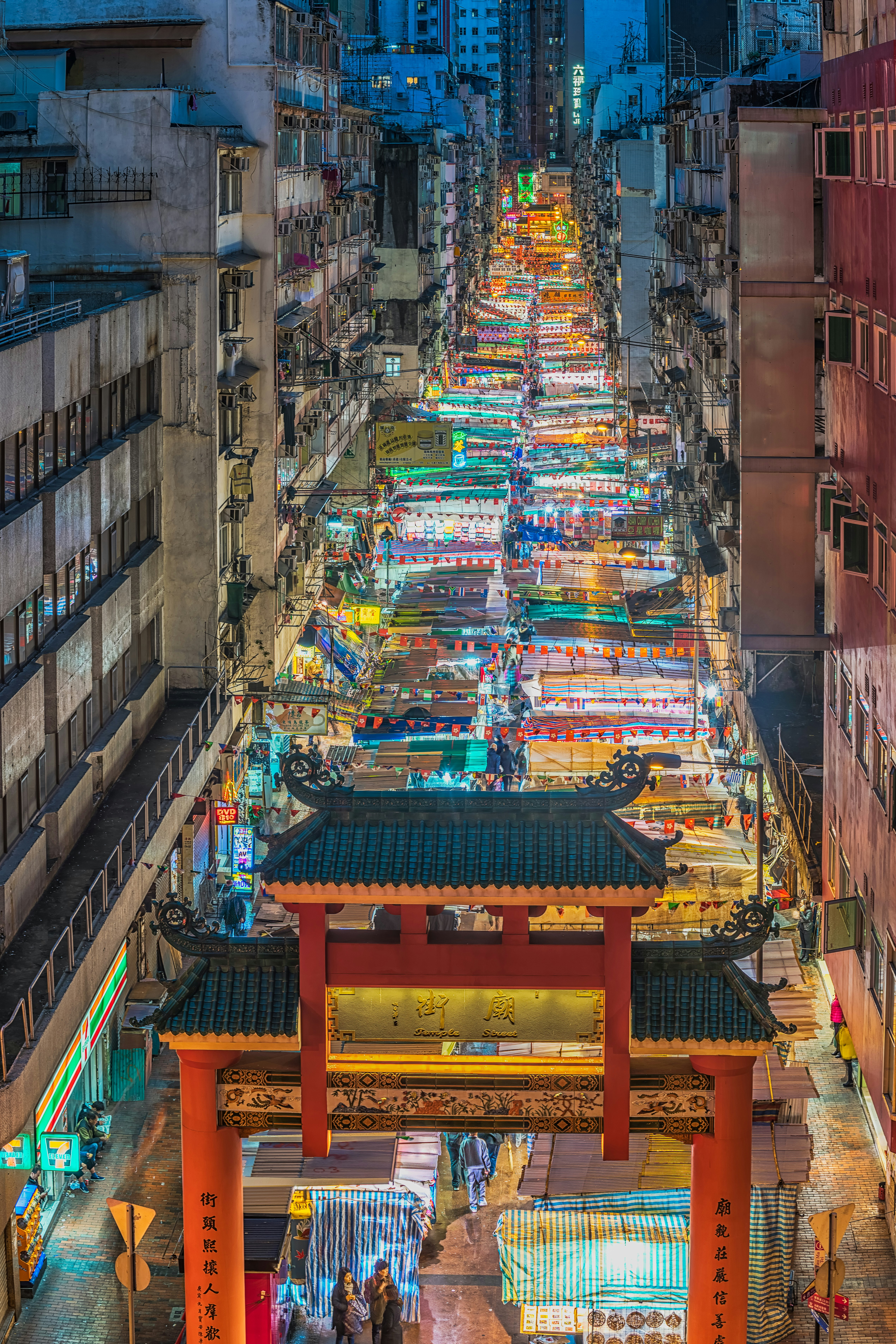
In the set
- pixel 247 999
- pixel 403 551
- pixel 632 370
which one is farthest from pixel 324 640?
pixel 632 370

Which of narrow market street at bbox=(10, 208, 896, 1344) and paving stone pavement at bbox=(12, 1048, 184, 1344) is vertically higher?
narrow market street at bbox=(10, 208, 896, 1344)

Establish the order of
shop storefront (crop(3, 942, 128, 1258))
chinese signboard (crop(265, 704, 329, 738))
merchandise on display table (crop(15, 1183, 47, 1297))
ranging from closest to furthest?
shop storefront (crop(3, 942, 128, 1258)), merchandise on display table (crop(15, 1183, 47, 1297)), chinese signboard (crop(265, 704, 329, 738))

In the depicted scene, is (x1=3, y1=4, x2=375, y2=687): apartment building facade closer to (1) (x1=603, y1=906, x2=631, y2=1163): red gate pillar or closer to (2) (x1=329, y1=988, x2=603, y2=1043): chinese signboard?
(2) (x1=329, y1=988, x2=603, y2=1043): chinese signboard

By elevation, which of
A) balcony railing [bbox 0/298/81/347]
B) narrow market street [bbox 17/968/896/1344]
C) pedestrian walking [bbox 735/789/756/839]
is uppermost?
balcony railing [bbox 0/298/81/347]

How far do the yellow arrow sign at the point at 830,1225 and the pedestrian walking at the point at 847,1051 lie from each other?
986 cm

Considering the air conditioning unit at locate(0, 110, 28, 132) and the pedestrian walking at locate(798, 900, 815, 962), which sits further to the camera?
the air conditioning unit at locate(0, 110, 28, 132)

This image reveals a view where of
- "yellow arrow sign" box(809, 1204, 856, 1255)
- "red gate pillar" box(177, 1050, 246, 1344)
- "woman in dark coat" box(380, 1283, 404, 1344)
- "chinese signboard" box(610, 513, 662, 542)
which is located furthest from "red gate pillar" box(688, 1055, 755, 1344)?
"chinese signboard" box(610, 513, 662, 542)

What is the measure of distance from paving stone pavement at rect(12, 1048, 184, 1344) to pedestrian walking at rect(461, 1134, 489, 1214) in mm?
4279

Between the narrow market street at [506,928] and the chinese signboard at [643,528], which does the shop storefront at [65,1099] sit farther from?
the chinese signboard at [643,528]

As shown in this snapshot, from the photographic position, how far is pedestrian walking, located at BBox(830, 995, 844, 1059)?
29219 millimetres

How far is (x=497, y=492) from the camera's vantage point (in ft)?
208

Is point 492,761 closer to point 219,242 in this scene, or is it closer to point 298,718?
point 298,718

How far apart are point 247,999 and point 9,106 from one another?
29388mm

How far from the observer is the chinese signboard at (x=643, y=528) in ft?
182
